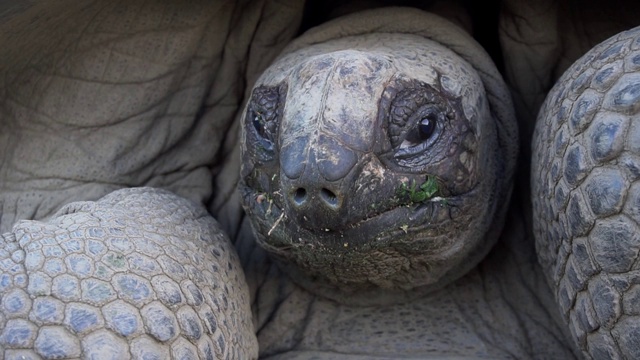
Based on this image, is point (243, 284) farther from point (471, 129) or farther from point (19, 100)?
point (19, 100)

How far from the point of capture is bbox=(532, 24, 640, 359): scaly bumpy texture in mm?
1661

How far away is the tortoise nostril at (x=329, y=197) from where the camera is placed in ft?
5.88

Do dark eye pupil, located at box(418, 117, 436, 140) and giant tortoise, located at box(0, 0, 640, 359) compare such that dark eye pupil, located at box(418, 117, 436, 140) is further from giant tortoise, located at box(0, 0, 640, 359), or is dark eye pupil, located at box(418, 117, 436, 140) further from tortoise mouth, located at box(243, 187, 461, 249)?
tortoise mouth, located at box(243, 187, 461, 249)

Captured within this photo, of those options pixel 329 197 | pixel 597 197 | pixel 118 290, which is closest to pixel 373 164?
pixel 329 197

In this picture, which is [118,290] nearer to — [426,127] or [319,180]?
[319,180]

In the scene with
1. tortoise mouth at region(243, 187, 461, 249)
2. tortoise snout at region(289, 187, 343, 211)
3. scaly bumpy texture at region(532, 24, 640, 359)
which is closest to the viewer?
scaly bumpy texture at region(532, 24, 640, 359)

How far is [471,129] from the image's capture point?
209 centimetres

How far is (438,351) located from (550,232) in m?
0.48

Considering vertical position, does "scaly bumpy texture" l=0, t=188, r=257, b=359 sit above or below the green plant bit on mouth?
below

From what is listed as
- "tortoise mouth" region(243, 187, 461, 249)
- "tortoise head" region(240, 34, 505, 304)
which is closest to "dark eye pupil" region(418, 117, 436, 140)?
"tortoise head" region(240, 34, 505, 304)

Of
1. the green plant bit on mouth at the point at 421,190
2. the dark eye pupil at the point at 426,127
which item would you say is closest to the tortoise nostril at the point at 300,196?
the green plant bit on mouth at the point at 421,190

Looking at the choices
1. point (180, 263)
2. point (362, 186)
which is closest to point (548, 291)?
point (362, 186)

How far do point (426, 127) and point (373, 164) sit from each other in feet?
0.67

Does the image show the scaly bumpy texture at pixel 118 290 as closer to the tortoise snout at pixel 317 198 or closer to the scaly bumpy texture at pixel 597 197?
the tortoise snout at pixel 317 198
